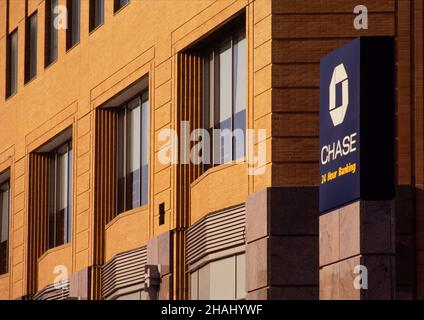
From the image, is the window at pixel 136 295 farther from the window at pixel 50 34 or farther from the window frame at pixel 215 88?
the window at pixel 50 34

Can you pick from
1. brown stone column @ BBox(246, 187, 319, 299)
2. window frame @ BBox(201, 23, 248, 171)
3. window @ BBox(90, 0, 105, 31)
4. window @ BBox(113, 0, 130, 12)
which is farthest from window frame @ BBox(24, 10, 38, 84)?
brown stone column @ BBox(246, 187, 319, 299)

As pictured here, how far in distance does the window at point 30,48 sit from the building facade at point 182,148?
71 millimetres

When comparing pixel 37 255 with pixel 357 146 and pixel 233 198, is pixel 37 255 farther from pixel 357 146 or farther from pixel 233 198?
pixel 357 146

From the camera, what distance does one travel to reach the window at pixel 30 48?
57.4 meters

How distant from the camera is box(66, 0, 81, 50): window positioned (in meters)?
52.7

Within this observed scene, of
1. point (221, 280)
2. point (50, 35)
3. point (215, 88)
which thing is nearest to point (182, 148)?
point (215, 88)

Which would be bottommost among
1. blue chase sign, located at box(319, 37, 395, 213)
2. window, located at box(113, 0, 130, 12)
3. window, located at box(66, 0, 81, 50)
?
blue chase sign, located at box(319, 37, 395, 213)

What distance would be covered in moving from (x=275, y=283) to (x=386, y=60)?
18.9ft

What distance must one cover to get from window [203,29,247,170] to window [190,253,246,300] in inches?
106

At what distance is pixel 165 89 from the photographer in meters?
42.8

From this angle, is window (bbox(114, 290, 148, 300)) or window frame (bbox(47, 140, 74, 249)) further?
window frame (bbox(47, 140, 74, 249))

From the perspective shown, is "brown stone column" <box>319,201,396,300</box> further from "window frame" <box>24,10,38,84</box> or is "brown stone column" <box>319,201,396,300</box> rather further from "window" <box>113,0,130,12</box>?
"window frame" <box>24,10,38,84</box>

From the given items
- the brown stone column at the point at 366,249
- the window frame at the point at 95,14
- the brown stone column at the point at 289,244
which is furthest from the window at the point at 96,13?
the brown stone column at the point at 366,249
